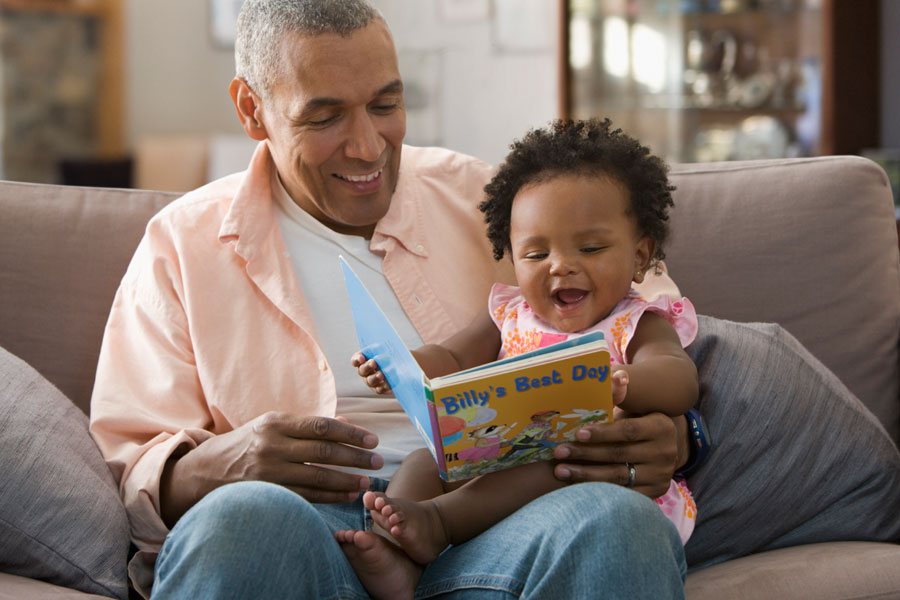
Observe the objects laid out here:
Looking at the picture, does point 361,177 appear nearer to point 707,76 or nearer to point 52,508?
point 52,508

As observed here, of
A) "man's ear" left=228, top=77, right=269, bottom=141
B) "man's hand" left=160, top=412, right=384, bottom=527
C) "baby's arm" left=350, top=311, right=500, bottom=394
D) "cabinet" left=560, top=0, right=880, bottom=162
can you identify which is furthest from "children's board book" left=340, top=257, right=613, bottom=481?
"cabinet" left=560, top=0, right=880, bottom=162

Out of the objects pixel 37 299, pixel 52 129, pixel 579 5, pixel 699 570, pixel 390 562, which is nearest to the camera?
pixel 390 562

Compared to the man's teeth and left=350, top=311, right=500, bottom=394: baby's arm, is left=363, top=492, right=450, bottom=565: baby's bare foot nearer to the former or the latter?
left=350, top=311, right=500, bottom=394: baby's arm

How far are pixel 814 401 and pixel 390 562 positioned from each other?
0.70 metres

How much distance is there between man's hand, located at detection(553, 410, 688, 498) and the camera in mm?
1277

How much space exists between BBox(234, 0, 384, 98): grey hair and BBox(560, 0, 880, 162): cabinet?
104 inches

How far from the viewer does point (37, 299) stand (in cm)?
174

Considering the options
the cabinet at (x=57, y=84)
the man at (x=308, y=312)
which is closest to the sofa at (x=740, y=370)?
the man at (x=308, y=312)

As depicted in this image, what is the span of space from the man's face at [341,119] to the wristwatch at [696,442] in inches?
24.1

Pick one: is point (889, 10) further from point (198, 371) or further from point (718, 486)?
point (198, 371)

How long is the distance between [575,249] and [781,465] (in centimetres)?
44

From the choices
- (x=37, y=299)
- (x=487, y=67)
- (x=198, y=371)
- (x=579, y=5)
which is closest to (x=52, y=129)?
(x=487, y=67)

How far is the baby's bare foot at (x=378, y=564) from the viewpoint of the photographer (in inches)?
47.1

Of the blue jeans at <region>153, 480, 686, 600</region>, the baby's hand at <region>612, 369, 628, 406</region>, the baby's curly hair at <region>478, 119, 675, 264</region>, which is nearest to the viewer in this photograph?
the blue jeans at <region>153, 480, 686, 600</region>
